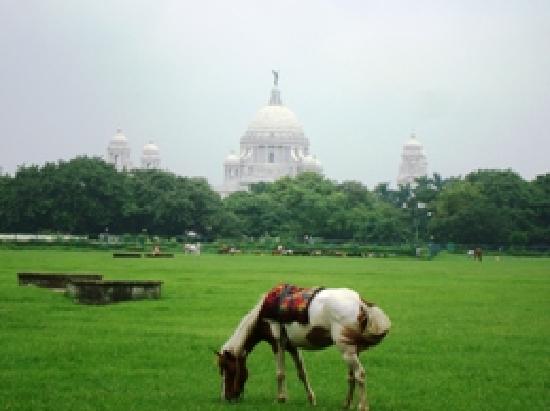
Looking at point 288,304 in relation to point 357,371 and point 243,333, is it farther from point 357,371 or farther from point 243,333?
point 357,371

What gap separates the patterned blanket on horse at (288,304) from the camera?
12.7 m

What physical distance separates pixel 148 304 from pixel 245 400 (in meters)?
12.9

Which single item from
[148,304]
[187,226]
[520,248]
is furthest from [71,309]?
[187,226]

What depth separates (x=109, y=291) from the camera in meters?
26.5

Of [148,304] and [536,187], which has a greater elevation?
[536,187]

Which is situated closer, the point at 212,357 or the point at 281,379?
the point at 281,379

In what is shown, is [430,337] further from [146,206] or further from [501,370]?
[146,206]

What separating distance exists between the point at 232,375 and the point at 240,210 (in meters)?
116

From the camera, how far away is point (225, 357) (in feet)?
42.5

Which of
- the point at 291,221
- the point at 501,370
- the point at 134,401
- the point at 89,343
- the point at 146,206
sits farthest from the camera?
the point at 291,221

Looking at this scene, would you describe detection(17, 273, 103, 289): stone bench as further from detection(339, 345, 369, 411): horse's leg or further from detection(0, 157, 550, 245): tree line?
detection(0, 157, 550, 245): tree line

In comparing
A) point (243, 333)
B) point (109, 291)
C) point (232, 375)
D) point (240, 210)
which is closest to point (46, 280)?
point (109, 291)

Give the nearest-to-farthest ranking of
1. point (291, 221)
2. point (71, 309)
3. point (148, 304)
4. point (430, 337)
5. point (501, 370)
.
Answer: point (501, 370) → point (430, 337) → point (71, 309) → point (148, 304) → point (291, 221)

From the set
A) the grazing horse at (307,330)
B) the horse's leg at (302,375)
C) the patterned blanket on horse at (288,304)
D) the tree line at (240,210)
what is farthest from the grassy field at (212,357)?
the tree line at (240,210)
